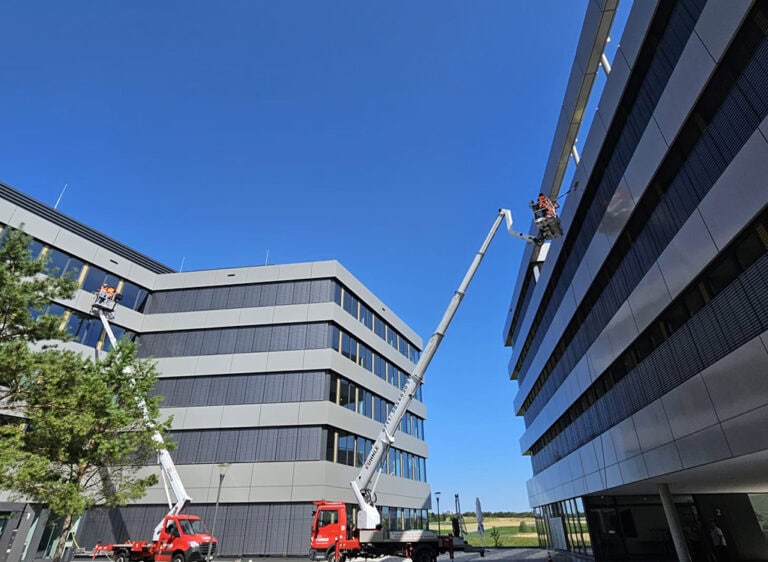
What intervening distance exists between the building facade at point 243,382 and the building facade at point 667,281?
48.7ft

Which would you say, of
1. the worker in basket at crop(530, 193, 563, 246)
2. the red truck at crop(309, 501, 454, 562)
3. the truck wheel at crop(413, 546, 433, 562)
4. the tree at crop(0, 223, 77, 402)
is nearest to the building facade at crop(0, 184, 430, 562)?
the red truck at crop(309, 501, 454, 562)

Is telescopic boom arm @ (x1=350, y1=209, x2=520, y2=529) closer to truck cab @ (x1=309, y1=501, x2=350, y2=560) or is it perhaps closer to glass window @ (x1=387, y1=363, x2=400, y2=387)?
truck cab @ (x1=309, y1=501, x2=350, y2=560)

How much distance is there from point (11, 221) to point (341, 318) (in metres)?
20.9

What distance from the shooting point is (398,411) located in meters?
22.1

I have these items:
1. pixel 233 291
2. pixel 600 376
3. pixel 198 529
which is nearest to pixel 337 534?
pixel 198 529

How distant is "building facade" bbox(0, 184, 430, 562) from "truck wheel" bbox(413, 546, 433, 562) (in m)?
8.23

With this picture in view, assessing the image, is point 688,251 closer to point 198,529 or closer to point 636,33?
point 636,33

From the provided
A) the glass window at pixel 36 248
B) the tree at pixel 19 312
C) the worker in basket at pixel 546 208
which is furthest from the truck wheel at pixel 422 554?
the glass window at pixel 36 248

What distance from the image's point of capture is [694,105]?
978cm

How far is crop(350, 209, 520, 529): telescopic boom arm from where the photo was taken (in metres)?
20.3

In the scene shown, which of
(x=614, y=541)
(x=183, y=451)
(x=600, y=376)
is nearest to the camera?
(x=600, y=376)

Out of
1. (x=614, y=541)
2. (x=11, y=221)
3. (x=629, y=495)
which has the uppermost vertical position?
(x=11, y=221)

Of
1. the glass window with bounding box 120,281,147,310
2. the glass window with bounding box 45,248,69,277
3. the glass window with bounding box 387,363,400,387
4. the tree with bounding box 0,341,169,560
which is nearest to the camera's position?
the tree with bounding box 0,341,169,560

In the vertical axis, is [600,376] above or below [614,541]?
above
